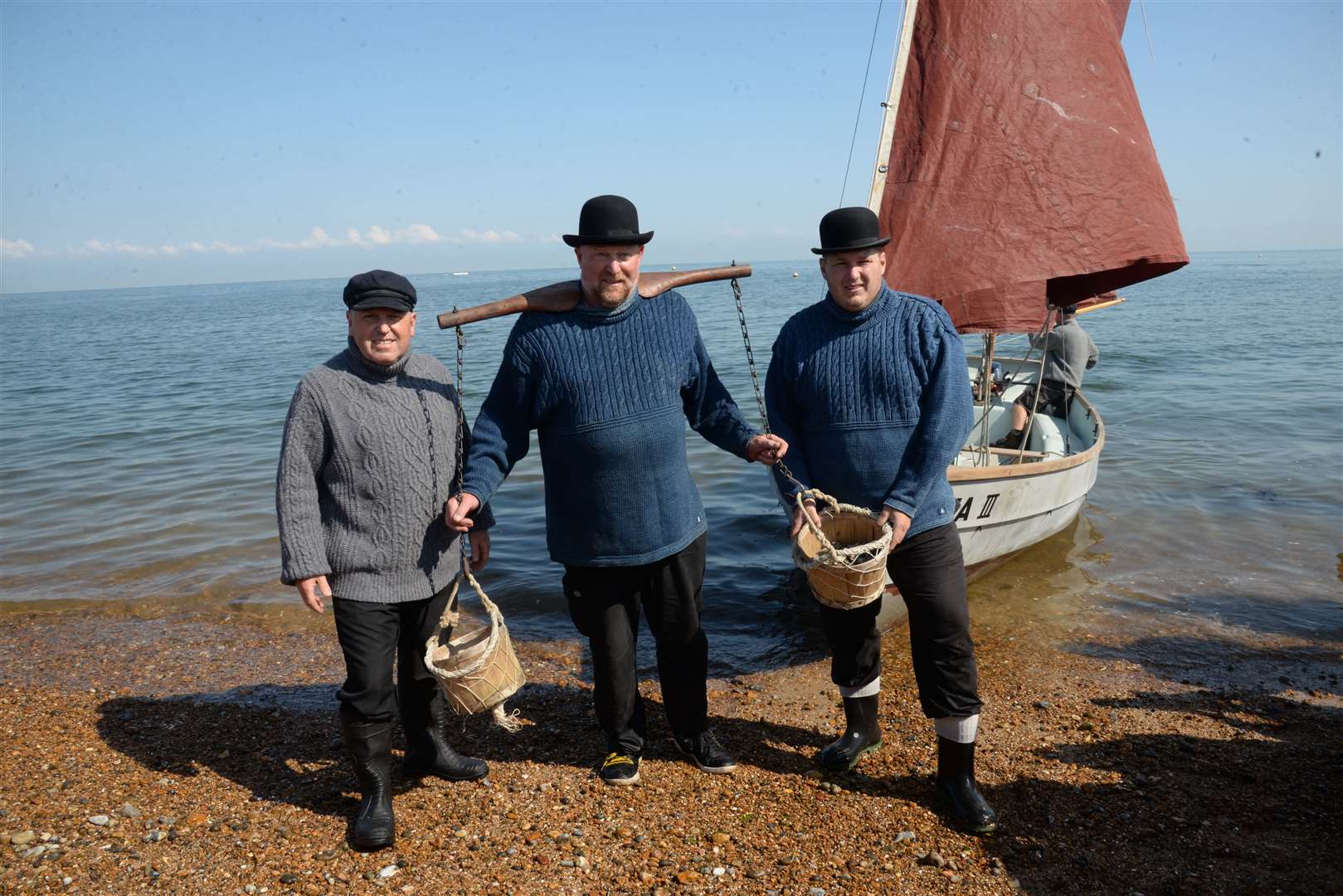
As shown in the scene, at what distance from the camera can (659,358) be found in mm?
3641

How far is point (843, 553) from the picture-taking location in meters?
3.44

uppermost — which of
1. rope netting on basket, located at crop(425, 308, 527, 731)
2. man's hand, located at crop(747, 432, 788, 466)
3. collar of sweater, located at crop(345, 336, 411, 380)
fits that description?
collar of sweater, located at crop(345, 336, 411, 380)

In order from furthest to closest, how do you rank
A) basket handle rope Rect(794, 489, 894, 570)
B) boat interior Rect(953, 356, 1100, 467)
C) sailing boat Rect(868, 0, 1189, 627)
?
1. boat interior Rect(953, 356, 1100, 467)
2. sailing boat Rect(868, 0, 1189, 627)
3. basket handle rope Rect(794, 489, 894, 570)

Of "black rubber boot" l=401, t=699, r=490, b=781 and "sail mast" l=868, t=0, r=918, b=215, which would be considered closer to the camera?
"black rubber boot" l=401, t=699, r=490, b=781

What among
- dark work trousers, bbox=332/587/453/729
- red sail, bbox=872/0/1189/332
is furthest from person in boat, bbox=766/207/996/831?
red sail, bbox=872/0/1189/332

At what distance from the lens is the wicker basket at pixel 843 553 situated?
11.3 ft

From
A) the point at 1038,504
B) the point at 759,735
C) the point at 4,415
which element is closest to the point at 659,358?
the point at 759,735

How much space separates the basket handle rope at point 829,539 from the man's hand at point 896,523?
14mm

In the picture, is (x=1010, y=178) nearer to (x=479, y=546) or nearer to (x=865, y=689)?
(x=865, y=689)

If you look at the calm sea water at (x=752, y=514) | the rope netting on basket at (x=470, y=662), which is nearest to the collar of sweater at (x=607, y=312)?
the rope netting on basket at (x=470, y=662)

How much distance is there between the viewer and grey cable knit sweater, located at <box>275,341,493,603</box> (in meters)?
3.31

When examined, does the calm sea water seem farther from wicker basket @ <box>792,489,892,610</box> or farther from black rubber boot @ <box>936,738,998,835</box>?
wicker basket @ <box>792,489,892,610</box>

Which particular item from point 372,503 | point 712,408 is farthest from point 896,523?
point 372,503

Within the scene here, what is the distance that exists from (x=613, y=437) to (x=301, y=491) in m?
1.14
